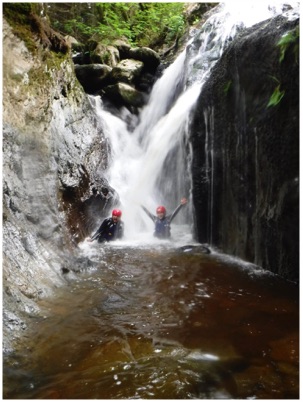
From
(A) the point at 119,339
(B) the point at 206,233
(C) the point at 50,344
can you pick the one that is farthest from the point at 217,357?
(B) the point at 206,233

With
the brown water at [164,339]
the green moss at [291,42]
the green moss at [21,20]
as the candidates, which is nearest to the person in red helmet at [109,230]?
the brown water at [164,339]

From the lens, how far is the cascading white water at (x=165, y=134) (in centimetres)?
931

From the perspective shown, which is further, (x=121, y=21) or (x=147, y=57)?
(x=121, y=21)

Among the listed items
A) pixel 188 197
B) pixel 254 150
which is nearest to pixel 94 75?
pixel 188 197

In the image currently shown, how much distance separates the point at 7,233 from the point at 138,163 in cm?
750

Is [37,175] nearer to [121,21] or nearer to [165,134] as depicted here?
[165,134]

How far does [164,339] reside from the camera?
10.7ft

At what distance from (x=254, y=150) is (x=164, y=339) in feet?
11.4

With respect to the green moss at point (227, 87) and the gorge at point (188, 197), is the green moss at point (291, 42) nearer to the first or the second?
the gorge at point (188, 197)

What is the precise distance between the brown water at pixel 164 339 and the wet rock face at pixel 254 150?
2.36 ft

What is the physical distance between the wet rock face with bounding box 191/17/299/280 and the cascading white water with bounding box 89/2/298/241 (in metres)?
1.67

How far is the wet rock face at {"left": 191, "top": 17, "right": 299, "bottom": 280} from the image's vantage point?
15.2ft

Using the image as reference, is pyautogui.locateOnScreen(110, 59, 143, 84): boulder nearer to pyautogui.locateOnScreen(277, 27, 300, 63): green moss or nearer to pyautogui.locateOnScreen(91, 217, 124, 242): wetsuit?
pyautogui.locateOnScreen(91, 217, 124, 242): wetsuit

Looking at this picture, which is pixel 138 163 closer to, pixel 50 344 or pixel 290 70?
pixel 290 70
